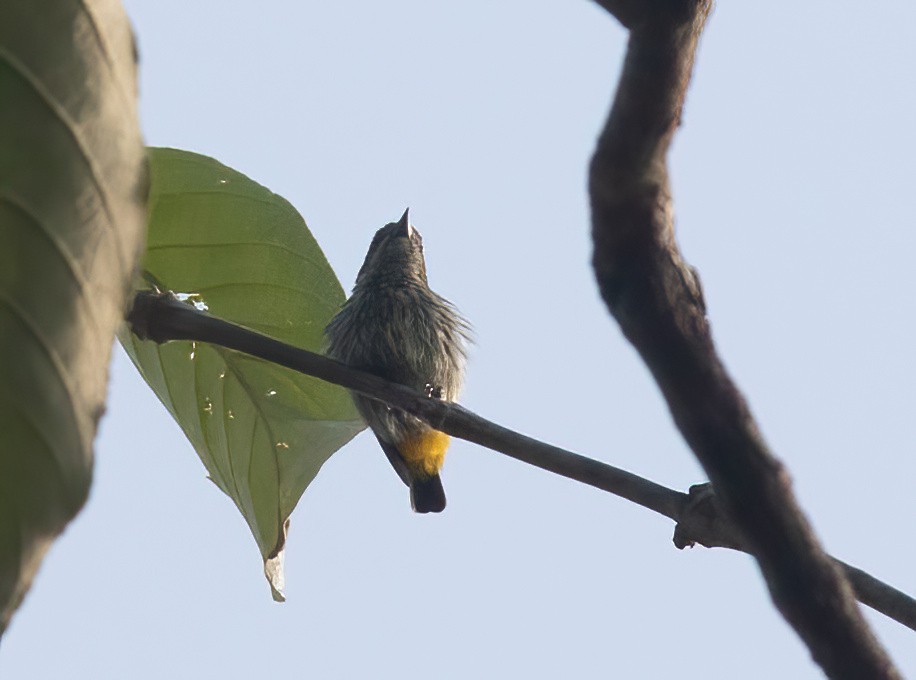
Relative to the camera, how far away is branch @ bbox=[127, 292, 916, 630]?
155 centimetres

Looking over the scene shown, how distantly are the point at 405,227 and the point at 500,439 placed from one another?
16.5ft

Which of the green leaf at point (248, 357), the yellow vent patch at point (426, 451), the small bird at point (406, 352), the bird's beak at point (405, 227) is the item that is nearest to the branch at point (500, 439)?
the green leaf at point (248, 357)

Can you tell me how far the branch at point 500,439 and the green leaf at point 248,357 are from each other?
52cm

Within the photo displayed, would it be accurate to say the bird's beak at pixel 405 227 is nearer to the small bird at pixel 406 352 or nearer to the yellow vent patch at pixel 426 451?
the small bird at pixel 406 352

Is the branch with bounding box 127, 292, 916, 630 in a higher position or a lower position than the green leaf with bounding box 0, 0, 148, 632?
higher

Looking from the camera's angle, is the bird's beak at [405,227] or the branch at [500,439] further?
the bird's beak at [405,227]

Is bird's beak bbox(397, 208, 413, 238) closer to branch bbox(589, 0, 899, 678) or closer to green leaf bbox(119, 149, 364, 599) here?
green leaf bbox(119, 149, 364, 599)

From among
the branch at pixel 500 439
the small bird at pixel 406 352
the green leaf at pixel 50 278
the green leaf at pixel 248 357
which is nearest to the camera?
the green leaf at pixel 50 278

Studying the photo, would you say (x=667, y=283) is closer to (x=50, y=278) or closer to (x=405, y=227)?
(x=50, y=278)

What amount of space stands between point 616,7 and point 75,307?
1.77ft

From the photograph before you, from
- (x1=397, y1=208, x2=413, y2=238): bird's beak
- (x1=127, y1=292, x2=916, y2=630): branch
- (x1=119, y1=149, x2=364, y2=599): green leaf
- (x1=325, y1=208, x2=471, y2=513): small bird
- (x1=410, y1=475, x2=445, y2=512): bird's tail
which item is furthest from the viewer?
(x1=397, y1=208, x2=413, y2=238): bird's beak

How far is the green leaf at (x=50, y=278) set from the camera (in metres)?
0.64

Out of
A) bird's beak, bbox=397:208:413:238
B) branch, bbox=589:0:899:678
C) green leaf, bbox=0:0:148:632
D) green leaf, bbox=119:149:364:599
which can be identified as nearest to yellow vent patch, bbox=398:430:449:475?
bird's beak, bbox=397:208:413:238

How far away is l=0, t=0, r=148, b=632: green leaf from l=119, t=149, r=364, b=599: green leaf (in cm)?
201
